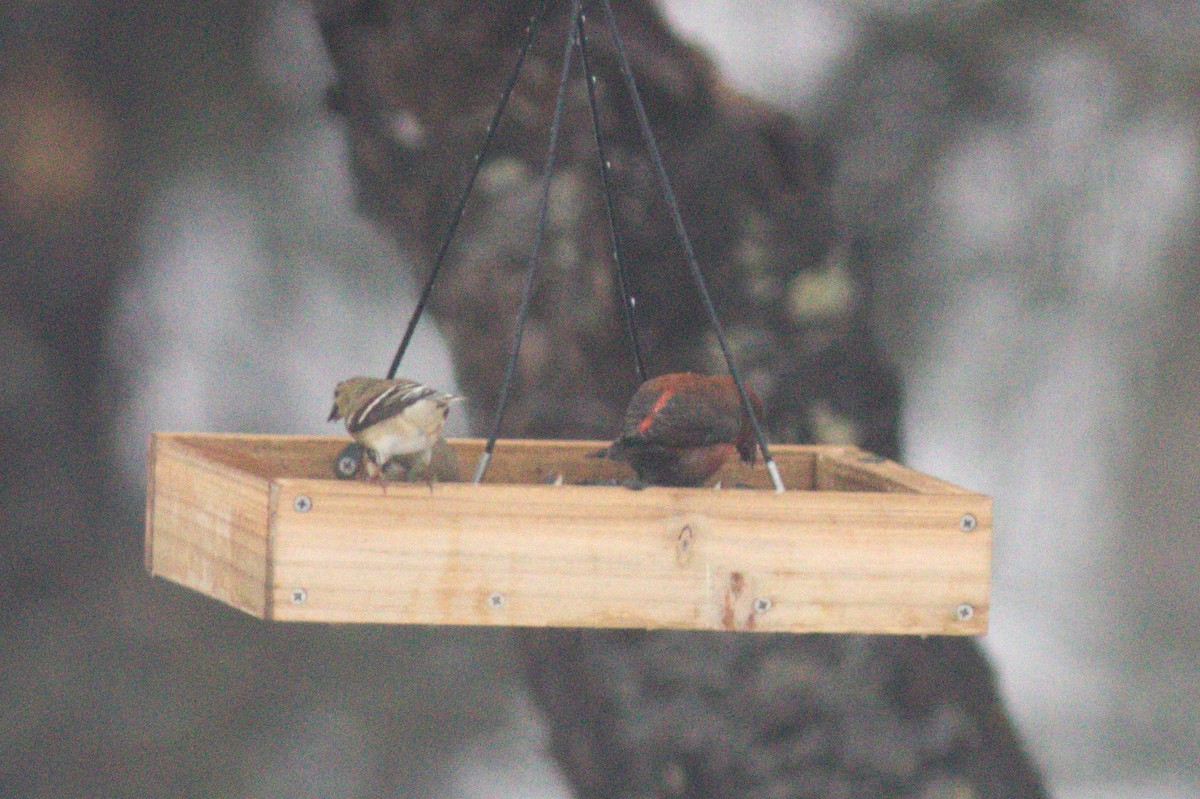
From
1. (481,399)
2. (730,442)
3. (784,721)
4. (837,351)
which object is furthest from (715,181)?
(730,442)

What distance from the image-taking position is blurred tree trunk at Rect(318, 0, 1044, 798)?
291 centimetres

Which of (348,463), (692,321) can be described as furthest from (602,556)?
(692,321)

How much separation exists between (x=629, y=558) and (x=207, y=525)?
1.44ft

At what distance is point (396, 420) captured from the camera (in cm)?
160

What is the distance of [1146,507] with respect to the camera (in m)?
3.13

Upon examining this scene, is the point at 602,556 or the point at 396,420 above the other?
the point at 396,420

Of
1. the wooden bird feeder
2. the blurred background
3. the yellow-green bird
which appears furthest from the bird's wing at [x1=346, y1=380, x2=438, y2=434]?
the blurred background

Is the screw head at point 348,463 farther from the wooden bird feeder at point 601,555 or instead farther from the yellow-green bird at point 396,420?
the wooden bird feeder at point 601,555

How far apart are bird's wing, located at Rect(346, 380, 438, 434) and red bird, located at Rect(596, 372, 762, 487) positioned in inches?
8.5

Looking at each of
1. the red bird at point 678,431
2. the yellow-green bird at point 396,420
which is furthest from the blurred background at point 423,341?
the yellow-green bird at point 396,420

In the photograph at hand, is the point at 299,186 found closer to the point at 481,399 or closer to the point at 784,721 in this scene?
the point at 481,399

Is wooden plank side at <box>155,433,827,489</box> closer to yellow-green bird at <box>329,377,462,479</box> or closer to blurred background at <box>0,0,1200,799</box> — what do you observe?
yellow-green bird at <box>329,377,462,479</box>

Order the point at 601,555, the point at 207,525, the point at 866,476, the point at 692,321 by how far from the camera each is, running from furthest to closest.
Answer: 1. the point at 692,321
2. the point at 866,476
3. the point at 207,525
4. the point at 601,555

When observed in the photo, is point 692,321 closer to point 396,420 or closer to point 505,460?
point 505,460
